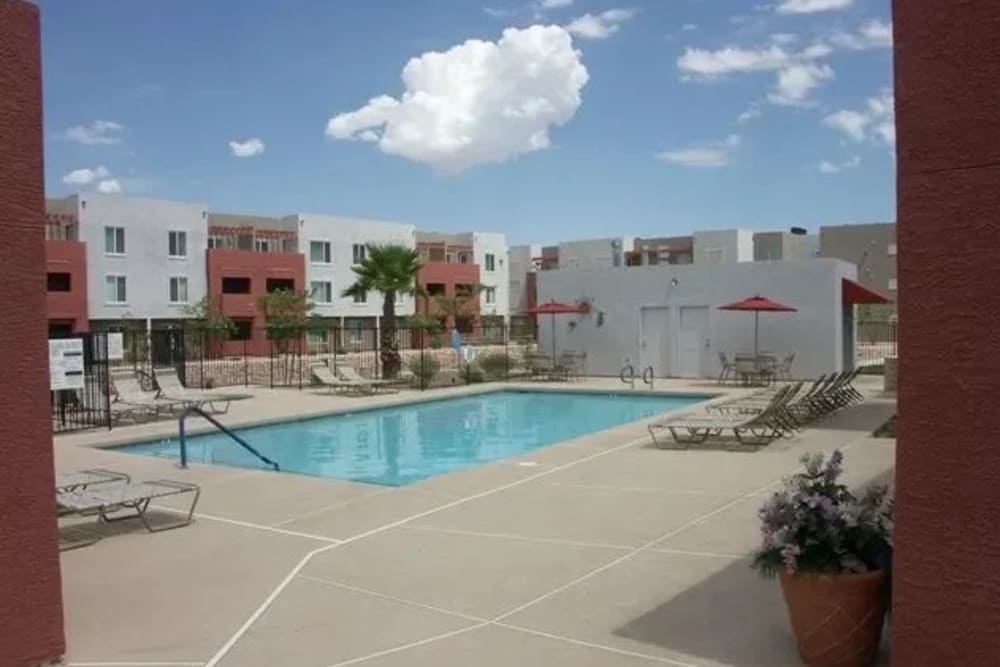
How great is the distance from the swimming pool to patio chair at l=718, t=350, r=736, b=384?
2778 millimetres

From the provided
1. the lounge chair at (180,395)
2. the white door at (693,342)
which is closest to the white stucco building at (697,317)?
the white door at (693,342)

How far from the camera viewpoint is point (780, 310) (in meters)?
23.2

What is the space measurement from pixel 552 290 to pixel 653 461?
1726 cm

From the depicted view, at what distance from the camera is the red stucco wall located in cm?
4532

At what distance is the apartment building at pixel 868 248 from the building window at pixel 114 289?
54.4 m

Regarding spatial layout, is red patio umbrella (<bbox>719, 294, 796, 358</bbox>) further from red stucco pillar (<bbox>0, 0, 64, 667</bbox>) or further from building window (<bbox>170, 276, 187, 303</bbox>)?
building window (<bbox>170, 276, 187, 303</bbox>)

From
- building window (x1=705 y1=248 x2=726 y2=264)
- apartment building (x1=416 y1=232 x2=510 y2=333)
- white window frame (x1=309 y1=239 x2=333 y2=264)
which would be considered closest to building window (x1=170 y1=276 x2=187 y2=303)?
white window frame (x1=309 y1=239 x2=333 y2=264)

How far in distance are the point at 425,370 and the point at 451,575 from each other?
18.6 m

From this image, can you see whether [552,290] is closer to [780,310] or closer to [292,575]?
[780,310]

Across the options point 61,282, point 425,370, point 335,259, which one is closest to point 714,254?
point 335,259

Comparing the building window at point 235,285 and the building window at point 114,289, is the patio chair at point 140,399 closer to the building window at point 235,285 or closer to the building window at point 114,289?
the building window at point 114,289

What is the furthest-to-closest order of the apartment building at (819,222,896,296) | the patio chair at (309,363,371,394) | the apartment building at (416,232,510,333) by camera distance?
the apartment building at (819,222,896,296)
the apartment building at (416,232,510,333)
the patio chair at (309,363,371,394)

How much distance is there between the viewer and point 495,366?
27.7 metres

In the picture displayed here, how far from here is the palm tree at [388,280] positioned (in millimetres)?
27047
